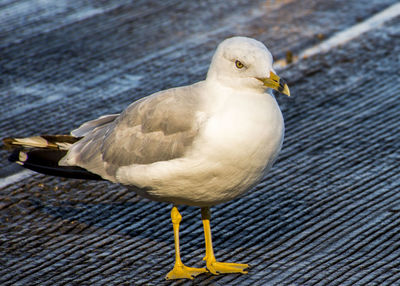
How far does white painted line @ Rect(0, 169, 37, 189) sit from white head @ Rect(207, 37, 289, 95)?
1.81 m

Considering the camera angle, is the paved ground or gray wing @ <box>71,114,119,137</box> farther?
gray wing @ <box>71,114,119,137</box>

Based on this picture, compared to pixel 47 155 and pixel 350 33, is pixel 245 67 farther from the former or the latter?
pixel 350 33

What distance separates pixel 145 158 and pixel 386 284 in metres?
1.24

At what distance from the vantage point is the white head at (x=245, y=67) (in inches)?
139

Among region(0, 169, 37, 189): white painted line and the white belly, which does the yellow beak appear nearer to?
the white belly

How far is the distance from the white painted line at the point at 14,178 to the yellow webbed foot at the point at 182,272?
4.93ft

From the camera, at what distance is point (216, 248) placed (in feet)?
13.4

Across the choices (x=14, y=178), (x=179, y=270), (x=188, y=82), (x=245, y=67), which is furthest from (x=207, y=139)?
(x=188, y=82)

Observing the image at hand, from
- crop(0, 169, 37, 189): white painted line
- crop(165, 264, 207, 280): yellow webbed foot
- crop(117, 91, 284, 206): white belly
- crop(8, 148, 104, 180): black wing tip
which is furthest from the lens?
crop(0, 169, 37, 189): white painted line

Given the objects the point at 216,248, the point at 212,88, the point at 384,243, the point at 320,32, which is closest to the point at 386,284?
the point at 384,243

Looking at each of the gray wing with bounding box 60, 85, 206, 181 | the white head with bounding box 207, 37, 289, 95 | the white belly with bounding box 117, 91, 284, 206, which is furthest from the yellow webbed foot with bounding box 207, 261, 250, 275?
the white head with bounding box 207, 37, 289, 95

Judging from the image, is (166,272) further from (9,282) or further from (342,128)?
(342,128)

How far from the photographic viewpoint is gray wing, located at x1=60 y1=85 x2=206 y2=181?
3.60 metres

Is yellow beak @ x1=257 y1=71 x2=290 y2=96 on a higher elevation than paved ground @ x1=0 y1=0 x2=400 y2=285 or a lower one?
higher
